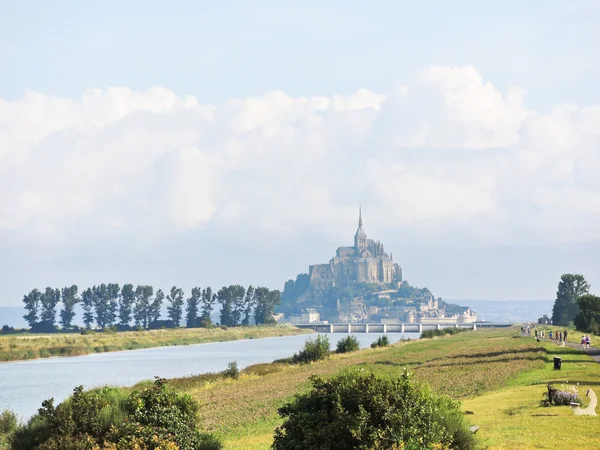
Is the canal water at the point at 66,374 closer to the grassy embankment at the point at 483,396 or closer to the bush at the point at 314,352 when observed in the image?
the bush at the point at 314,352

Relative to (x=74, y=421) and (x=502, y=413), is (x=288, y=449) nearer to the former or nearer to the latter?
(x=74, y=421)

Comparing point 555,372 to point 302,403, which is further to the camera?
point 555,372

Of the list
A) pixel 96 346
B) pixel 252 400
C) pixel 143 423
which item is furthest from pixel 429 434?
pixel 96 346

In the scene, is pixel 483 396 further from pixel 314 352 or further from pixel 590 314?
pixel 590 314

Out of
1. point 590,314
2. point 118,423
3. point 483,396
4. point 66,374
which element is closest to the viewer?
point 118,423

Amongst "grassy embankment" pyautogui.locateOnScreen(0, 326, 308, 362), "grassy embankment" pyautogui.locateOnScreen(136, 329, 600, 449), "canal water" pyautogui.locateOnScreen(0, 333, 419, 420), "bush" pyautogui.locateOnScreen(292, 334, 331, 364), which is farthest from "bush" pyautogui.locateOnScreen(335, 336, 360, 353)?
"grassy embankment" pyautogui.locateOnScreen(0, 326, 308, 362)

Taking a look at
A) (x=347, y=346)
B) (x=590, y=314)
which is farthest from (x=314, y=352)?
(x=590, y=314)

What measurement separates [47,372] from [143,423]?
76699 millimetres

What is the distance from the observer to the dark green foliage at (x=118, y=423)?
805 inches

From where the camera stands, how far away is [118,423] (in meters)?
A: 21.3

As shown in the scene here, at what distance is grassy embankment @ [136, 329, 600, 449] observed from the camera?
26.9 metres

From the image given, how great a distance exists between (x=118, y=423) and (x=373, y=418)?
21.5 feet

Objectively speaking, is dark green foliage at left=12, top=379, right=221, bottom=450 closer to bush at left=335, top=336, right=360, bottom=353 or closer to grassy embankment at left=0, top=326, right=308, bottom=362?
bush at left=335, top=336, right=360, bottom=353

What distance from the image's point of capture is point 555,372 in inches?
2002
